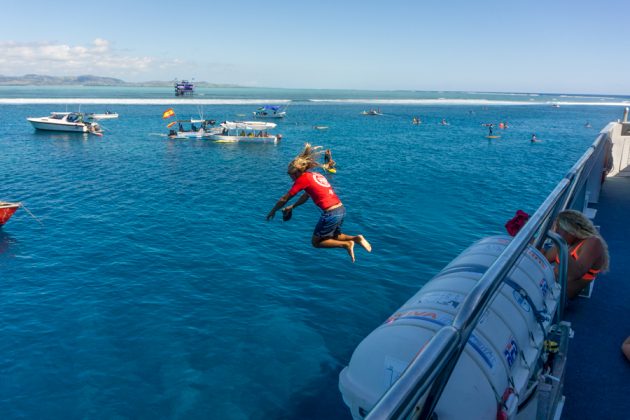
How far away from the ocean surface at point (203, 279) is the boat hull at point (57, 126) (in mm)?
22770

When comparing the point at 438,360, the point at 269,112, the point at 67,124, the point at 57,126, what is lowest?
the point at 57,126

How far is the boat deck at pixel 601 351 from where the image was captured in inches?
224

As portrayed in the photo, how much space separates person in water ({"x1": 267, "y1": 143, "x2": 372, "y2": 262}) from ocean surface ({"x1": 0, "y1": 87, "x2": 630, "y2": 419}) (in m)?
4.76

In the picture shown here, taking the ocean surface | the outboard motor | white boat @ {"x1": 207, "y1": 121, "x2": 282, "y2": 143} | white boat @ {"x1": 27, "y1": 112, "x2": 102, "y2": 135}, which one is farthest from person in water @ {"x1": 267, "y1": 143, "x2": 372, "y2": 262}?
white boat @ {"x1": 27, "y1": 112, "x2": 102, "y2": 135}

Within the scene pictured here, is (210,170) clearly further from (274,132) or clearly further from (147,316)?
(274,132)

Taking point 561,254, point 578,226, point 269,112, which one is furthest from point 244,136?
point 561,254

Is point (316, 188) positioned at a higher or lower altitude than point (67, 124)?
higher

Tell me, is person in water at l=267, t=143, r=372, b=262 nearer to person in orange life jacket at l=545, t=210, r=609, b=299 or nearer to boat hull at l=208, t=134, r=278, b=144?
person in orange life jacket at l=545, t=210, r=609, b=299

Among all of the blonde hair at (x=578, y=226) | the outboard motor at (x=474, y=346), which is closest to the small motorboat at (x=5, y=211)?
the outboard motor at (x=474, y=346)

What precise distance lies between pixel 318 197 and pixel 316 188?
0.69 feet

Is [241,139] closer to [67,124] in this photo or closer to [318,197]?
[67,124]

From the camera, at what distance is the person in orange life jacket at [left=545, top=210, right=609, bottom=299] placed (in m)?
6.73

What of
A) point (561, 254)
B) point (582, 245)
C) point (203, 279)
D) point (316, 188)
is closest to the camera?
point (561, 254)

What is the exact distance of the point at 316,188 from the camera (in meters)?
8.56
